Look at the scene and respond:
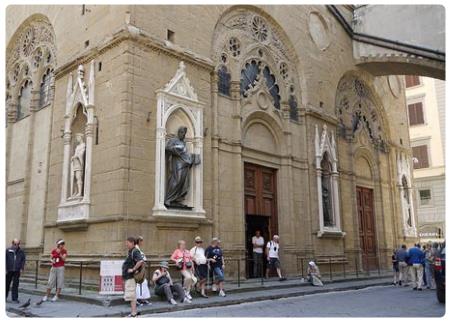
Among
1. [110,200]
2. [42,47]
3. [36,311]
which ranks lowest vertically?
[36,311]

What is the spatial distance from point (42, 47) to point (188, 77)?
22.1 feet

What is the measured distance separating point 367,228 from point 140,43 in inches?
555

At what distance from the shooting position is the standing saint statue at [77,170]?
1278 cm

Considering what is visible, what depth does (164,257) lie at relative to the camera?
1206 cm

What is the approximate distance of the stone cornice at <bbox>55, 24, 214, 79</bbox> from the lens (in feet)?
40.9

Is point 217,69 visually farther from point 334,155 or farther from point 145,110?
point 334,155

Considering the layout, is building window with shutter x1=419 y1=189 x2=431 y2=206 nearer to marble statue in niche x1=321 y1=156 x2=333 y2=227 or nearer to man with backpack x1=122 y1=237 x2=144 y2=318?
marble statue in niche x1=321 y1=156 x2=333 y2=227

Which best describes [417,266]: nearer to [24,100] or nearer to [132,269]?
[132,269]

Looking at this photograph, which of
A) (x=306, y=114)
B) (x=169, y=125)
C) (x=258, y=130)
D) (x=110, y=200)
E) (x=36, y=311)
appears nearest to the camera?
(x=36, y=311)

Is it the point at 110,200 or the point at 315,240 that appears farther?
the point at 315,240

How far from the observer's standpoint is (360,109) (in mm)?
22984

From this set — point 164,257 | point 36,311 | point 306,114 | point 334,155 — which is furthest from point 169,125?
point 334,155

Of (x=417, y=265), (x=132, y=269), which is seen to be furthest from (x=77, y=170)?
(x=417, y=265)

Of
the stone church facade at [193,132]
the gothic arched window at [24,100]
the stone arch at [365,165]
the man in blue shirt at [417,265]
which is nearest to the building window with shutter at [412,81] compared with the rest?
the stone church facade at [193,132]
